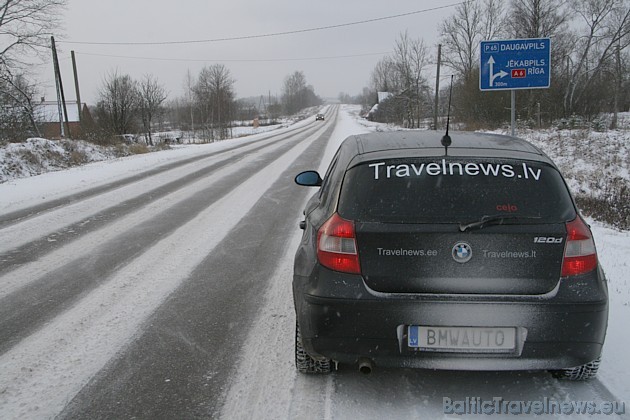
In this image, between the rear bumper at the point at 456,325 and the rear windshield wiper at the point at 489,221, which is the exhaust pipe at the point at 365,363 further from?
the rear windshield wiper at the point at 489,221

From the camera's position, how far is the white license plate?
2.54 m

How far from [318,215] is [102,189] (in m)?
9.37

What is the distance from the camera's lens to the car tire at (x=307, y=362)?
2.99 meters

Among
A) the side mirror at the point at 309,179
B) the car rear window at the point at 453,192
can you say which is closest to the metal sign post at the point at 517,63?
the side mirror at the point at 309,179

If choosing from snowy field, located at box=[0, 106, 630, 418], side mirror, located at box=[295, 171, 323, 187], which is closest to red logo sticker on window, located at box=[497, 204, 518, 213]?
snowy field, located at box=[0, 106, 630, 418]

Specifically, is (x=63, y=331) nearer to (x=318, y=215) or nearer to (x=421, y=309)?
(x=318, y=215)

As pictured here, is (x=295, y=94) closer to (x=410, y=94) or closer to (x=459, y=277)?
(x=410, y=94)

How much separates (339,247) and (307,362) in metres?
0.88

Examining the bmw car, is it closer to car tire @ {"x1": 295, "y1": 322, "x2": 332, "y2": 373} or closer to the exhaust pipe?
the exhaust pipe

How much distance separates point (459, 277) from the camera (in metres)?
2.55

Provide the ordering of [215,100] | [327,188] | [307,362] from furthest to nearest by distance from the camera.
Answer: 1. [215,100]
2. [327,188]
3. [307,362]

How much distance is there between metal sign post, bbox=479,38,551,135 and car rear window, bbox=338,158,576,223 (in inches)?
287

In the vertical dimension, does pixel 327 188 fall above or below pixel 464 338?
above

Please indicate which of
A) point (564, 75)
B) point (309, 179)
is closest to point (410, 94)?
point (564, 75)
